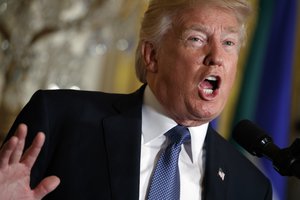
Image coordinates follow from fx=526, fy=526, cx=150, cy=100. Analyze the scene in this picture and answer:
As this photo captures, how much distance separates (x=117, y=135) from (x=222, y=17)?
0.47m

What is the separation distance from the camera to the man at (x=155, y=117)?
145 cm

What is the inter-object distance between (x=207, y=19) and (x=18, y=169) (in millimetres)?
714

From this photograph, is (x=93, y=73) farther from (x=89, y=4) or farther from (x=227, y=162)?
(x=227, y=162)

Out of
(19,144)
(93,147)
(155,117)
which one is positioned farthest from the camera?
(155,117)

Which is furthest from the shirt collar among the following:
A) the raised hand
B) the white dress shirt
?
the raised hand

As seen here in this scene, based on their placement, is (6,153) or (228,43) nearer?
(6,153)

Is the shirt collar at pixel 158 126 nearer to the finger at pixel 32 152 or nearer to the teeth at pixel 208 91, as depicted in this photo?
the teeth at pixel 208 91

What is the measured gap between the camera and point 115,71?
352 cm

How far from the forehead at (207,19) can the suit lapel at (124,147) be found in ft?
0.94

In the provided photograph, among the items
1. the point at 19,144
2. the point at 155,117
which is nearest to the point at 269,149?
the point at 155,117

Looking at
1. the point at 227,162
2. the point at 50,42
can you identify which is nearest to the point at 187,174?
the point at 227,162

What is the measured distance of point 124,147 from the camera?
59.0 inches

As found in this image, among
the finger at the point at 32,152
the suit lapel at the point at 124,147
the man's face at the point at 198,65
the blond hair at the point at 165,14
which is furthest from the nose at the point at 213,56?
the finger at the point at 32,152

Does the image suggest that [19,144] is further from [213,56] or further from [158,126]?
[213,56]
